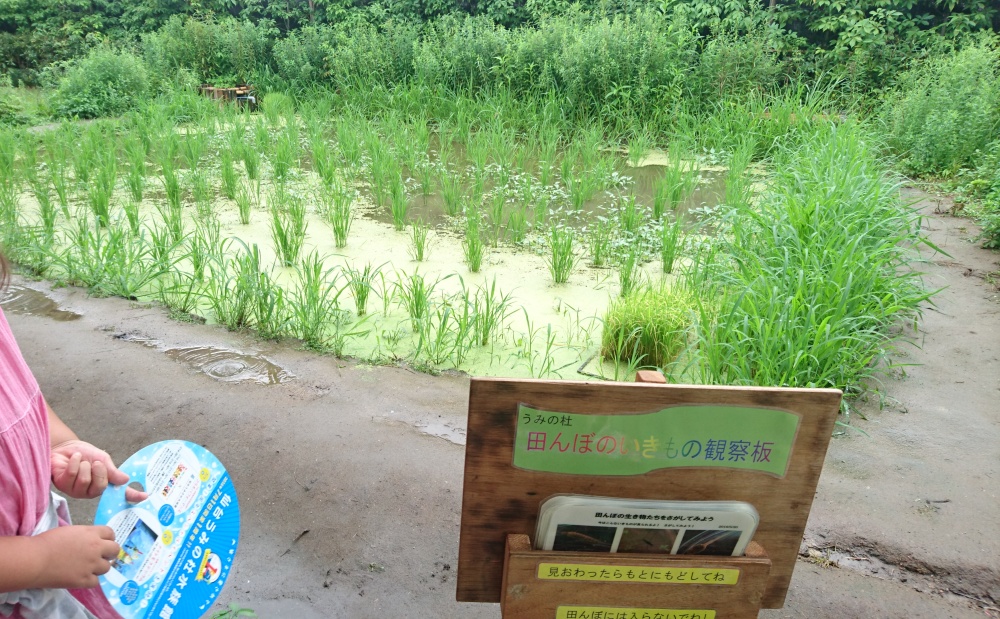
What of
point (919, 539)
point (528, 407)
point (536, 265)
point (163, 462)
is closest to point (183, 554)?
point (163, 462)

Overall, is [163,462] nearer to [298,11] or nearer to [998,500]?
[998,500]

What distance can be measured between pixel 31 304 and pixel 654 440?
11.1 ft

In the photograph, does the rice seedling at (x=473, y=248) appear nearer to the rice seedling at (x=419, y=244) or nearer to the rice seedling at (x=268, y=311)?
the rice seedling at (x=419, y=244)

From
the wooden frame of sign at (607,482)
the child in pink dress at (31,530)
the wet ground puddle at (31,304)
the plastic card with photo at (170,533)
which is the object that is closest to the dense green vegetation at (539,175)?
the wet ground puddle at (31,304)

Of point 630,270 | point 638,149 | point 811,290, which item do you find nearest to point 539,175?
point 638,149

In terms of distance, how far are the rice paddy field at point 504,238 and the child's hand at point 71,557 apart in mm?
2000

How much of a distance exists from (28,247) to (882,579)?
4207mm

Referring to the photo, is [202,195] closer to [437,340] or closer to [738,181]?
[437,340]

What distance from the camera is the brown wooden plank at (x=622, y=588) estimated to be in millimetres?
1125

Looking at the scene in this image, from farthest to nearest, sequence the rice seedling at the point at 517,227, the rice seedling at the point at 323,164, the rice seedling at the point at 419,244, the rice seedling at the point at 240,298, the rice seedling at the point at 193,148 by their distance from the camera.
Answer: the rice seedling at the point at 193,148 < the rice seedling at the point at 323,164 < the rice seedling at the point at 517,227 < the rice seedling at the point at 419,244 < the rice seedling at the point at 240,298

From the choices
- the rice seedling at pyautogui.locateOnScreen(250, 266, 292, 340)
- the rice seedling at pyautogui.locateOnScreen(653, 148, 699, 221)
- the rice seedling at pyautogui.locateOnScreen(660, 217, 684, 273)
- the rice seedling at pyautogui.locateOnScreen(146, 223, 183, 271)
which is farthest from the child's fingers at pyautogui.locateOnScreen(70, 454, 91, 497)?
the rice seedling at pyautogui.locateOnScreen(653, 148, 699, 221)

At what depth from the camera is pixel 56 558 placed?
95 cm

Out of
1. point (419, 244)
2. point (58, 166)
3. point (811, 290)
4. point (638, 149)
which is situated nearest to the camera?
point (811, 290)

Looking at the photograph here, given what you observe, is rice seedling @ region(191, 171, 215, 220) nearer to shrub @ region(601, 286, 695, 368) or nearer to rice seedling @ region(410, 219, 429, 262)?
rice seedling @ region(410, 219, 429, 262)
